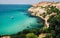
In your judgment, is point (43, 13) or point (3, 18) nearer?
point (3, 18)

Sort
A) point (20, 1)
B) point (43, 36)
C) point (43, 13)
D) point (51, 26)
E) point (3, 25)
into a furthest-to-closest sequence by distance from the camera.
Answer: point (43, 13)
point (20, 1)
point (3, 25)
point (51, 26)
point (43, 36)

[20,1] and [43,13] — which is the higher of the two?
[20,1]

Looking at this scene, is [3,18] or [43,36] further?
[3,18]

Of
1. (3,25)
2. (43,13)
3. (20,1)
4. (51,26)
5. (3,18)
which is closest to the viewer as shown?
(51,26)

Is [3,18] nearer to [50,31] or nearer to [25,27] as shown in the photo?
[25,27]

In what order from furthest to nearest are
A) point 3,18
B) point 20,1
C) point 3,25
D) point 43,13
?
1. point 43,13
2. point 20,1
3. point 3,18
4. point 3,25

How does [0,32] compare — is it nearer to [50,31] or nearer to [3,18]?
[3,18]

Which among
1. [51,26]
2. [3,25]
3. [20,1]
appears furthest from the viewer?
[20,1]

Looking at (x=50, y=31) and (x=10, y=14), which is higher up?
(x=10, y=14)

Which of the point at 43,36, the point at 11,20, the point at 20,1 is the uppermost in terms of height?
the point at 20,1

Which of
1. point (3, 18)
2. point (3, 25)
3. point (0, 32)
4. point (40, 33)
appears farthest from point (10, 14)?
point (40, 33)
